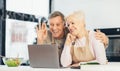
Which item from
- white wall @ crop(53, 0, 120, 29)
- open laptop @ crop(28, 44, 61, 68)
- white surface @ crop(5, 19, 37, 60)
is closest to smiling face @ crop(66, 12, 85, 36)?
open laptop @ crop(28, 44, 61, 68)

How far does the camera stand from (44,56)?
1.22 m

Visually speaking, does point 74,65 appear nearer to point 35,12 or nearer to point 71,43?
point 71,43

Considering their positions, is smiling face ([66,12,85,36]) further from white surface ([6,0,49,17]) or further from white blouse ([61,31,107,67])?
white surface ([6,0,49,17])

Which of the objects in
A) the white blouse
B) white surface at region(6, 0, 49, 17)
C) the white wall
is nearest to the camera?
the white blouse

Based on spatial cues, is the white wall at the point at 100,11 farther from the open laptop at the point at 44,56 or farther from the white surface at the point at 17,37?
the open laptop at the point at 44,56

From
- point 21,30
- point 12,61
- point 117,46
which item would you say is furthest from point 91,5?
point 12,61

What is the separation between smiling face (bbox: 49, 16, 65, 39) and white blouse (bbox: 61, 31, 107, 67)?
0.09 m

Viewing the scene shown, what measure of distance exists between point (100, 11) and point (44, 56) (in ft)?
7.66

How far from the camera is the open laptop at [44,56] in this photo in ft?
3.93

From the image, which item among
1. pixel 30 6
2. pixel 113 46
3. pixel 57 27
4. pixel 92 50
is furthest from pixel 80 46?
pixel 30 6

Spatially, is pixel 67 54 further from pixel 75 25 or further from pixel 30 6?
pixel 30 6

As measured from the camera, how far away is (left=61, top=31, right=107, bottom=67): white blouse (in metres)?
1.17

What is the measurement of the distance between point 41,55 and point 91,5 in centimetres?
239

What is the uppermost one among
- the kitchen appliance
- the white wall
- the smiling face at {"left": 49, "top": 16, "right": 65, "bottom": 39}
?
the white wall
